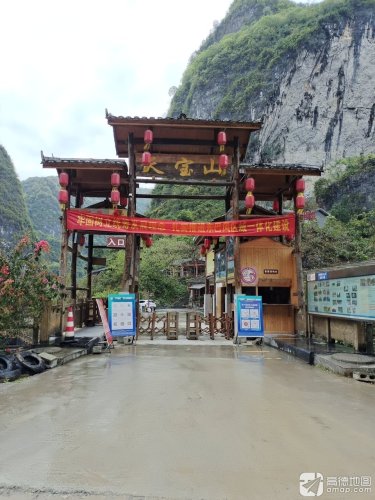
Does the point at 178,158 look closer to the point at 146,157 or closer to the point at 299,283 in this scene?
the point at 146,157

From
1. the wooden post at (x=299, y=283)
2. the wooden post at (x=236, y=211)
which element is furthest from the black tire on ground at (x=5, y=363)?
the wooden post at (x=299, y=283)

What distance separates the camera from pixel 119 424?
456cm

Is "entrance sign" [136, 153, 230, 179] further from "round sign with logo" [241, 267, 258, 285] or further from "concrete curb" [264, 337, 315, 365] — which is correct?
"concrete curb" [264, 337, 315, 365]

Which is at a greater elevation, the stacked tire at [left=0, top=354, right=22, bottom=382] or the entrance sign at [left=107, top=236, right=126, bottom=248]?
the entrance sign at [left=107, top=236, right=126, bottom=248]

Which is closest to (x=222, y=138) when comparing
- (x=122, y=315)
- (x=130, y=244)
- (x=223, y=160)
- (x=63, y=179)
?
(x=223, y=160)

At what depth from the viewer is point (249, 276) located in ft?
46.4

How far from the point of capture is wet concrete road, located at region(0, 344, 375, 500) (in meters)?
3.07

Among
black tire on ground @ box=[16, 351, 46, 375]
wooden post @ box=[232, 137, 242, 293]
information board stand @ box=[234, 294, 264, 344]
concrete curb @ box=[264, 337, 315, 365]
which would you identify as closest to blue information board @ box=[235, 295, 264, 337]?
information board stand @ box=[234, 294, 264, 344]

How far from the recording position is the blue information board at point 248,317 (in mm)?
12234

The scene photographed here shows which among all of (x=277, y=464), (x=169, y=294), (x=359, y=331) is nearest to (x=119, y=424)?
(x=277, y=464)

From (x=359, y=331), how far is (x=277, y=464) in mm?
7128

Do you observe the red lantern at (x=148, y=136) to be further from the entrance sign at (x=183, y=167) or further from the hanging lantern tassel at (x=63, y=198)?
the hanging lantern tassel at (x=63, y=198)

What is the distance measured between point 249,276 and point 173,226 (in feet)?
12.2

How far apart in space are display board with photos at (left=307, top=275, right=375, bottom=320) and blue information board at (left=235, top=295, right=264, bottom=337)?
1.85 meters
